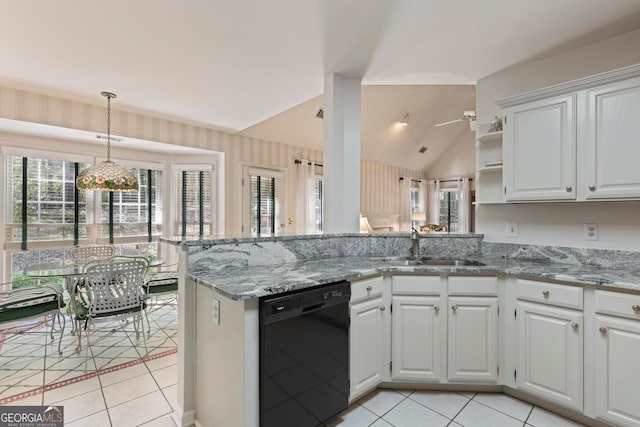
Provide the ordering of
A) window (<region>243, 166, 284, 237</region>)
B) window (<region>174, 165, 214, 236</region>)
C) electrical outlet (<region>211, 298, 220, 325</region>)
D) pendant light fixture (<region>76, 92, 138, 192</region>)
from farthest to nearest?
1. window (<region>243, 166, 284, 237</region>)
2. window (<region>174, 165, 214, 236</region>)
3. pendant light fixture (<region>76, 92, 138, 192</region>)
4. electrical outlet (<region>211, 298, 220, 325</region>)

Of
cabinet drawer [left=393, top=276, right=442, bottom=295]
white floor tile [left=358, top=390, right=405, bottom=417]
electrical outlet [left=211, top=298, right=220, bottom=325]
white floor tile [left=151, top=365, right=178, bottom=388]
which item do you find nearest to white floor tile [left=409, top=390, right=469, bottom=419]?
white floor tile [left=358, top=390, right=405, bottom=417]

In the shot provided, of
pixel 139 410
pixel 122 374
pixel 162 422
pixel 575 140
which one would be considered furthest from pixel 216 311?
pixel 575 140

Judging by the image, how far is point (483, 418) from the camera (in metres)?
1.87

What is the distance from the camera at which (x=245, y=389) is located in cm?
141

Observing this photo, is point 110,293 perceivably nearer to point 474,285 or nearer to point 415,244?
point 415,244

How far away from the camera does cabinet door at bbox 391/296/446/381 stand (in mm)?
2105

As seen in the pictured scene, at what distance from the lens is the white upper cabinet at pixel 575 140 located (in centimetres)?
188

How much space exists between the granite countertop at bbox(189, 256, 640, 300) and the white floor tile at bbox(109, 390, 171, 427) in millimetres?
1001

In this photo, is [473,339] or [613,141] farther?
[473,339]

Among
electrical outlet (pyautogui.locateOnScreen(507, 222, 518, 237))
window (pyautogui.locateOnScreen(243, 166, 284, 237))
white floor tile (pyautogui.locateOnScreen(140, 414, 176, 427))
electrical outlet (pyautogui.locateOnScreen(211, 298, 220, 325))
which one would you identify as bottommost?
white floor tile (pyautogui.locateOnScreen(140, 414, 176, 427))

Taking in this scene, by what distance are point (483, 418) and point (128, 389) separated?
8.03ft

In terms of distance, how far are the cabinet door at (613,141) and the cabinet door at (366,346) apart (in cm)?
162

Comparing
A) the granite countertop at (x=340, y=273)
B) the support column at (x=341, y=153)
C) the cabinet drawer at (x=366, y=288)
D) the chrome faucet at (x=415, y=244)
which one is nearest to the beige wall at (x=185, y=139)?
the support column at (x=341, y=153)

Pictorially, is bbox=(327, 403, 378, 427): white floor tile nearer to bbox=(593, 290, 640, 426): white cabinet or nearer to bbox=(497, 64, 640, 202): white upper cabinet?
bbox=(593, 290, 640, 426): white cabinet
